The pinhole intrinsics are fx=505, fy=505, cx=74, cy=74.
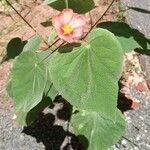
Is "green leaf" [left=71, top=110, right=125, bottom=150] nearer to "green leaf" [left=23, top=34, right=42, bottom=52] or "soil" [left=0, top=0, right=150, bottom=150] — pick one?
"soil" [left=0, top=0, right=150, bottom=150]

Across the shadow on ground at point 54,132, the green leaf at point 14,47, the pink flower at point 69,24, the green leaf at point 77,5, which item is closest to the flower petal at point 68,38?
the pink flower at point 69,24

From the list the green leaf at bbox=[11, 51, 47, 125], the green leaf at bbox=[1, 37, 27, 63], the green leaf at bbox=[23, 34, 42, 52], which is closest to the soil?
the green leaf at bbox=[1, 37, 27, 63]

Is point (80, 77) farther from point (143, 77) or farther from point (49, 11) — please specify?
point (49, 11)

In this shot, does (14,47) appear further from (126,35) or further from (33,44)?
(126,35)

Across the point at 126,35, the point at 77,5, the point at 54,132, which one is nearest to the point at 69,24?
the point at 77,5

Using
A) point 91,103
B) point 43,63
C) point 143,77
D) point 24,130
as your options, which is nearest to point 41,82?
point 43,63

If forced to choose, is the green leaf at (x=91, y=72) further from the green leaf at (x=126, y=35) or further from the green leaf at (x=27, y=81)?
the green leaf at (x=126, y=35)
